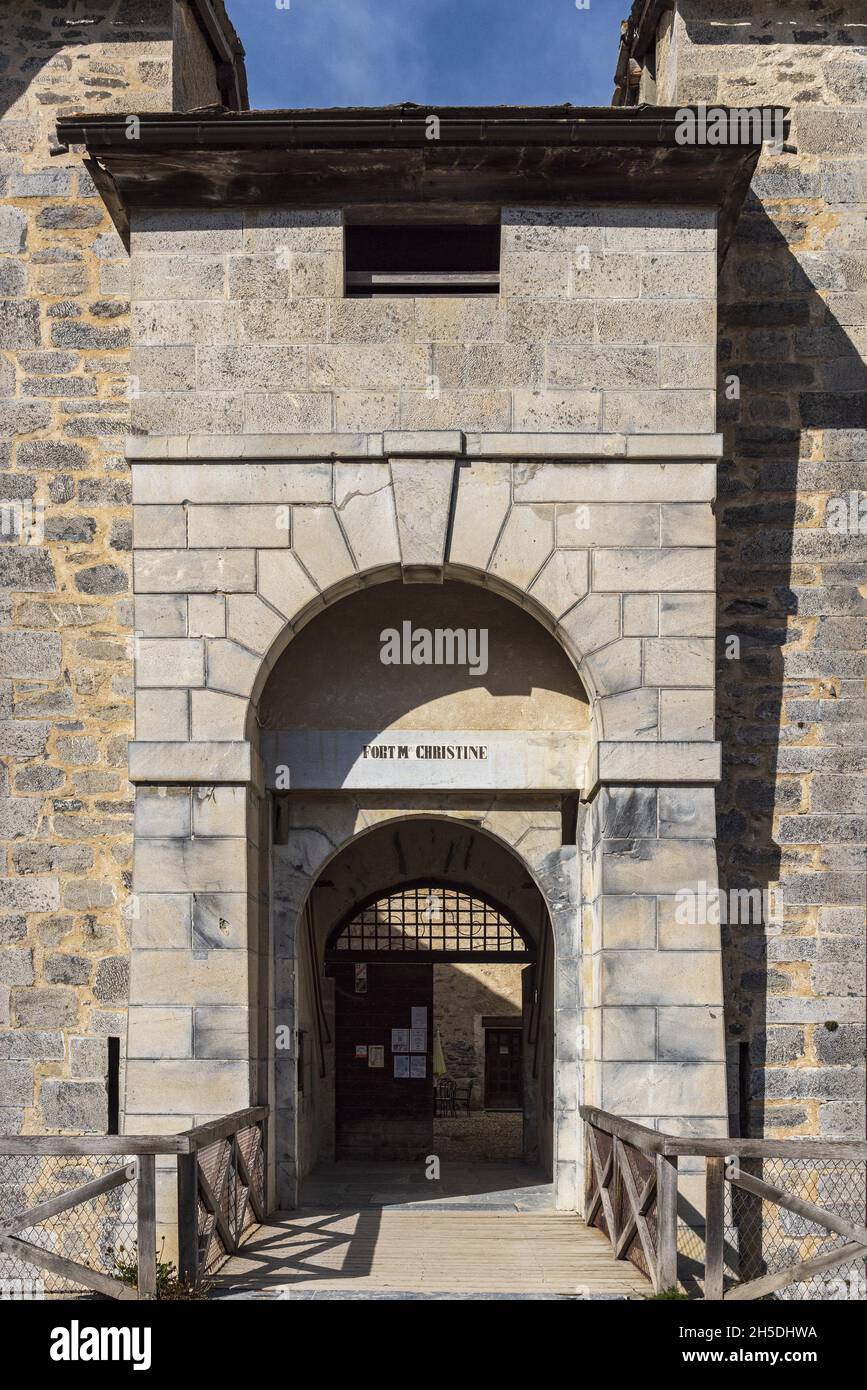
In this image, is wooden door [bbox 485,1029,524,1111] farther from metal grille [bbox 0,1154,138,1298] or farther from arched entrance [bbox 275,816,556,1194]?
metal grille [bbox 0,1154,138,1298]

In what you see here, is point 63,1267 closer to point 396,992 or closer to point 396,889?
point 396,889

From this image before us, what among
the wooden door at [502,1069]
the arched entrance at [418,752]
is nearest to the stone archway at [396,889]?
the arched entrance at [418,752]

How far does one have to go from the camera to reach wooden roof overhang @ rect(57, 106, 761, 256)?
25.4ft

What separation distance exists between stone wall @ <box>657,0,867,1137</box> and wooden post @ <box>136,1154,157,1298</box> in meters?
3.83

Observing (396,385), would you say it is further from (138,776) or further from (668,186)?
(138,776)

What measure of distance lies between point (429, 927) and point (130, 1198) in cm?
578

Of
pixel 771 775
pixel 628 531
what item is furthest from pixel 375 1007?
pixel 628 531

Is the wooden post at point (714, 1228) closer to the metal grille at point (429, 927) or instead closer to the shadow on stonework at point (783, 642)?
the shadow on stonework at point (783, 642)

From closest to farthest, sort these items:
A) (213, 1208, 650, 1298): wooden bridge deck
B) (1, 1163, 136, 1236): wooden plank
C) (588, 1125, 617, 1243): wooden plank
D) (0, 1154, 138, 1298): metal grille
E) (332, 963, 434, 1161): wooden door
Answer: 1. (1, 1163, 136, 1236): wooden plank
2. (213, 1208, 650, 1298): wooden bridge deck
3. (588, 1125, 617, 1243): wooden plank
4. (0, 1154, 138, 1298): metal grille
5. (332, 963, 434, 1161): wooden door

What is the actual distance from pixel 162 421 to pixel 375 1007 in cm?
625

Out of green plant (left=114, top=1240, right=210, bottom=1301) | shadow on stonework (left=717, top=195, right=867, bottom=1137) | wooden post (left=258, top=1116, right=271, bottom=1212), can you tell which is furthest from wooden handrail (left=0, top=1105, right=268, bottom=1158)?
shadow on stonework (left=717, top=195, right=867, bottom=1137)

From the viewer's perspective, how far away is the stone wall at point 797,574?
856 cm

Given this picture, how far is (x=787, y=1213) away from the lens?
8.39 metres

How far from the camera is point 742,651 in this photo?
882 cm
